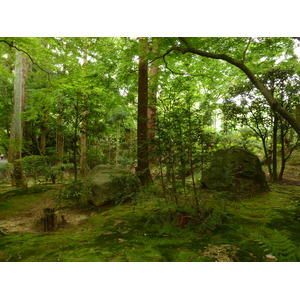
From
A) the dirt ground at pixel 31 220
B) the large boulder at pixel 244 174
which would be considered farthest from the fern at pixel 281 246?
the dirt ground at pixel 31 220

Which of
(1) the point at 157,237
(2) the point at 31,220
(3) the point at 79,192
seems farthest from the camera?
(3) the point at 79,192

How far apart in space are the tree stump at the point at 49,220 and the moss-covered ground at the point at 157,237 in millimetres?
193

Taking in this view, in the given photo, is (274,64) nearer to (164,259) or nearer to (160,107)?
(160,107)

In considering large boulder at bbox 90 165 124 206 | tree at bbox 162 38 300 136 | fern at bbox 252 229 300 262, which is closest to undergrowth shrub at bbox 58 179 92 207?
large boulder at bbox 90 165 124 206

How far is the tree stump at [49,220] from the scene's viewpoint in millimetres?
4008

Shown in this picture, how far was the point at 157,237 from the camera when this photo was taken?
3084mm

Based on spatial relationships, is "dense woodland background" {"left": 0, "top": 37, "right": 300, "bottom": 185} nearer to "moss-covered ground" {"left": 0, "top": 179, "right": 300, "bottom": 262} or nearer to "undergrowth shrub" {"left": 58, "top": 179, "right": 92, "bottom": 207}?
"undergrowth shrub" {"left": 58, "top": 179, "right": 92, "bottom": 207}

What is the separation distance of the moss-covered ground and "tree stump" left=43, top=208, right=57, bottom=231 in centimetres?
19

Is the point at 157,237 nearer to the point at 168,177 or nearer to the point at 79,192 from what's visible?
the point at 168,177

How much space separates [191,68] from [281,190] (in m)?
4.71

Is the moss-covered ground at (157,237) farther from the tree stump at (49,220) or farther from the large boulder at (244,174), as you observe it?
the large boulder at (244,174)

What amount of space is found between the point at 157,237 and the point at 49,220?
2.45m

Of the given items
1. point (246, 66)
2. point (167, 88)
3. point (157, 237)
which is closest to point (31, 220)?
point (157, 237)
